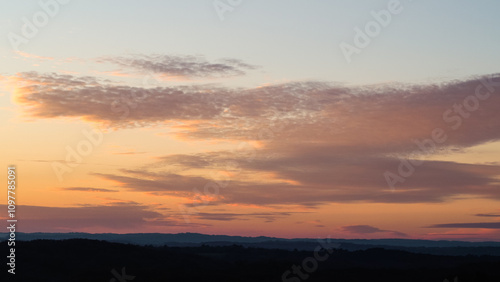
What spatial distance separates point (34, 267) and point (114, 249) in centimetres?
1889

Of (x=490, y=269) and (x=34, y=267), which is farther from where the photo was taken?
(x=490, y=269)

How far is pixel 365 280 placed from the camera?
83.8m

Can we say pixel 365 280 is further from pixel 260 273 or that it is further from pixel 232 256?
pixel 232 256

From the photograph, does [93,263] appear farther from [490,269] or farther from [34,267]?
[490,269]

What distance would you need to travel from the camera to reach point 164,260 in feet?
333

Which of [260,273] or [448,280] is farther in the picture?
[260,273]

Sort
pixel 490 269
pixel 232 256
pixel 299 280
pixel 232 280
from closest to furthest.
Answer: pixel 232 280
pixel 299 280
pixel 490 269
pixel 232 256

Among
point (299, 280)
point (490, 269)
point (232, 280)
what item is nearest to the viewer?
point (232, 280)

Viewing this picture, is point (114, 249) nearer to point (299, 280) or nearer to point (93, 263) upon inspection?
point (93, 263)

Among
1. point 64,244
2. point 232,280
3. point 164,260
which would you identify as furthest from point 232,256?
point 232,280

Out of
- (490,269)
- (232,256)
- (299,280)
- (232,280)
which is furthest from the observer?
(232,256)

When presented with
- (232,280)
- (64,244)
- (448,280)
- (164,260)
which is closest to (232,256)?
(164,260)

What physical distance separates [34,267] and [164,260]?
2426cm

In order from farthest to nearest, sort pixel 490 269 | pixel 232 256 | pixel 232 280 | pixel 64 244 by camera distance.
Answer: pixel 232 256, pixel 64 244, pixel 490 269, pixel 232 280
